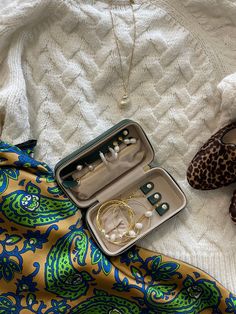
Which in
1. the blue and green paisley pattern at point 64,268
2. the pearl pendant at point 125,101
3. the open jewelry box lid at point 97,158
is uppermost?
the pearl pendant at point 125,101

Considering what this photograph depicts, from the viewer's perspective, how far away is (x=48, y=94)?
0.99 metres

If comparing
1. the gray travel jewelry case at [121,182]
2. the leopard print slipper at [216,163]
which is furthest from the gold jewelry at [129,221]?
the leopard print slipper at [216,163]

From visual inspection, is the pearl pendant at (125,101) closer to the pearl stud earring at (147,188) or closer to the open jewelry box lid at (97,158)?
the open jewelry box lid at (97,158)

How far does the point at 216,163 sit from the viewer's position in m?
0.94

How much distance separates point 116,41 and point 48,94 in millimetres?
231

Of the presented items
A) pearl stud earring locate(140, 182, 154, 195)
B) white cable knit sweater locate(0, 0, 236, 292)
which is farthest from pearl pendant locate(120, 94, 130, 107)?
pearl stud earring locate(140, 182, 154, 195)

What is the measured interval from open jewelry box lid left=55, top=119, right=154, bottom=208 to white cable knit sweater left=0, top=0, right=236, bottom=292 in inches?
1.9

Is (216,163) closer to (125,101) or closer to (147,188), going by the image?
(147,188)

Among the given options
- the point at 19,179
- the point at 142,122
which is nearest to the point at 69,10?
the point at 142,122

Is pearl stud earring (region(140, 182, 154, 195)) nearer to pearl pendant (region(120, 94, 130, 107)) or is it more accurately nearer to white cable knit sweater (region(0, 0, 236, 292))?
white cable knit sweater (region(0, 0, 236, 292))

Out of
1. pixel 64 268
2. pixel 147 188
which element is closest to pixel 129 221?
pixel 147 188

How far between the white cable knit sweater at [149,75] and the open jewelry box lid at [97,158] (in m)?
0.05

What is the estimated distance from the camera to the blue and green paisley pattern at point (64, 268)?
86 centimetres

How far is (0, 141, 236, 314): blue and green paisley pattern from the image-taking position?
0.86 meters
